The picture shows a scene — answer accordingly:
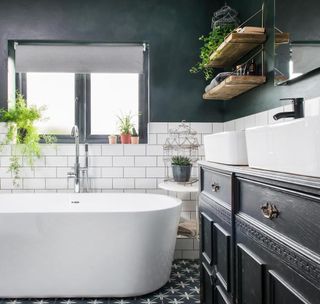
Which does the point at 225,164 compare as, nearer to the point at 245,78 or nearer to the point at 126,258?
the point at 245,78

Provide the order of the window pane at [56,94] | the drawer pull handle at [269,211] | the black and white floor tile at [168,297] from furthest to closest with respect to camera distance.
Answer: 1. the window pane at [56,94]
2. the black and white floor tile at [168,297]
3. the drawer pull handle at [269,211]

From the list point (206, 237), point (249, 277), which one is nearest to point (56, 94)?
point (206, 237)

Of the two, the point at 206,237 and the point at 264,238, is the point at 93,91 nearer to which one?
the point at 206,237

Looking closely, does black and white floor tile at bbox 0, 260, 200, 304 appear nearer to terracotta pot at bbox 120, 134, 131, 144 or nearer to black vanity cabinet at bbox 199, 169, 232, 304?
black vanity cabinet at bbox 199, 169, 232, 304

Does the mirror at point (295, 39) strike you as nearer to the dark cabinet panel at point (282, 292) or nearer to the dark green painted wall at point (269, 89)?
the dark green painted wall at point (269, 89)

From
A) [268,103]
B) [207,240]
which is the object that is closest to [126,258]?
[207,240]

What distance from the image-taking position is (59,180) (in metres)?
3.49

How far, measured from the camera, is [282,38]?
2008 mm

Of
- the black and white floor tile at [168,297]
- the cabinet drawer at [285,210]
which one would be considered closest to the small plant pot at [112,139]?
the black and white floor tile at [168,297]

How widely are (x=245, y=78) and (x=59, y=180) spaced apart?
213 centimetres

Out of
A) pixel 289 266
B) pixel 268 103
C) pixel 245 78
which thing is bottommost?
pixel 289 266

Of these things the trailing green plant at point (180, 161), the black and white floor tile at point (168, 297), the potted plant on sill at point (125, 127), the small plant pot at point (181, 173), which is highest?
→ the potted plant on sill at point (125, 127)

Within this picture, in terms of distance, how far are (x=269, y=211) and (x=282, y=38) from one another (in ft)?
4.32

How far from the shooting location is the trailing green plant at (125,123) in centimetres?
359
